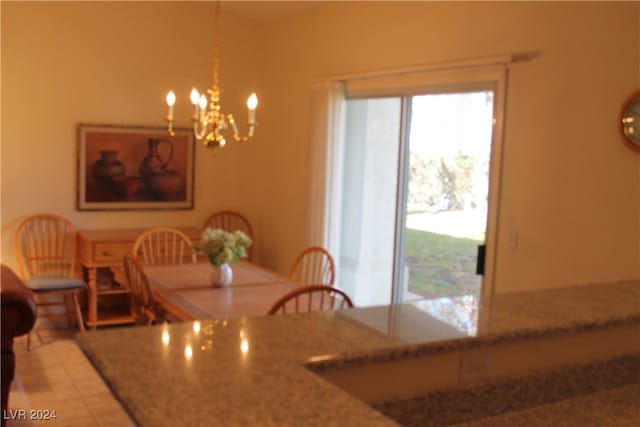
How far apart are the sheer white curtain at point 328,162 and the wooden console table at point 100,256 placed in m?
1.16

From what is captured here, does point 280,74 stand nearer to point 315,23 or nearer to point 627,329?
point 315,23

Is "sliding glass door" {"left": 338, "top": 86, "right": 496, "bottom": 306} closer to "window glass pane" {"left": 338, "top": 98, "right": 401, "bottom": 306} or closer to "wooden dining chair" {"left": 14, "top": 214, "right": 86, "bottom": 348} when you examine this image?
"window glass pane" {"left": 338, "top": 98, "right": 401, "bottom": 306}

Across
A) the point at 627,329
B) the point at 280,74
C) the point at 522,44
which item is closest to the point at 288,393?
the point at 627,329

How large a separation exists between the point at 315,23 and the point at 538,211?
9.10 ft

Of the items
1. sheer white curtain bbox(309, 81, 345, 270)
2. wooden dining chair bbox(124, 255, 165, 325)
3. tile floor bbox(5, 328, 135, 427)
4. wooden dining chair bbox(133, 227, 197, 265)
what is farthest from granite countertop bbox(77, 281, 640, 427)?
wooden dining chair bbox(133, 227, 197, 265)

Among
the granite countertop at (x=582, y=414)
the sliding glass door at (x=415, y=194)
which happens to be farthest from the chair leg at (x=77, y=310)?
the granite countertop at (x=582, y=414)

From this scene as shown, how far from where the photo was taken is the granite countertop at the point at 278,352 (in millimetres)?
1116

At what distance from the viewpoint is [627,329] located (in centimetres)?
196

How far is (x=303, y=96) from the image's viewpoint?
5770 mm

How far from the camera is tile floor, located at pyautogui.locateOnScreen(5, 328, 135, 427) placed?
12.8 ft

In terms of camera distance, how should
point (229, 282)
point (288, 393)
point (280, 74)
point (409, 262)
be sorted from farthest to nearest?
point (280, 74), point (409, 262), point (229, 282), point (288, 393)

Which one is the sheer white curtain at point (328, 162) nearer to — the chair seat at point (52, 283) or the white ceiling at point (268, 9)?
the white ceiling at point (268, 9)

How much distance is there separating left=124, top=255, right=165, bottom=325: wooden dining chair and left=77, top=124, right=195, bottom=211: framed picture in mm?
2076

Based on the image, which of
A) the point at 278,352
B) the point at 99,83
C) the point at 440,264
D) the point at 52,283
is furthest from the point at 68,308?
the point at 278,352
